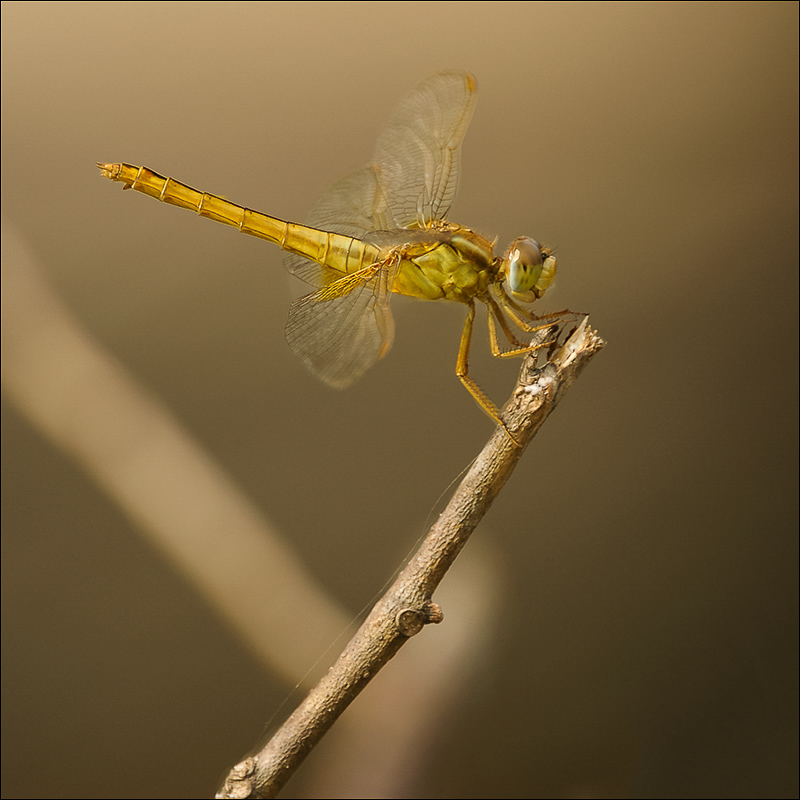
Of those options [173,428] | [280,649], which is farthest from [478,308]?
[280,649]

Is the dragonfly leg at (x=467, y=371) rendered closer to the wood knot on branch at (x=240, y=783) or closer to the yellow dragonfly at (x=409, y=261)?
the yellow dragonfly at (x=409, y=261)

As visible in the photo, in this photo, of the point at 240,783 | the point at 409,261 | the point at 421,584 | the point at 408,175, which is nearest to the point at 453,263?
the point at 409,261

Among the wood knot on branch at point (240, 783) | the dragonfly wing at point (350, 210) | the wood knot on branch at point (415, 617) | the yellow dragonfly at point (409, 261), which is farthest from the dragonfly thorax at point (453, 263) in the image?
the wood knot on branch at point (240, 783)

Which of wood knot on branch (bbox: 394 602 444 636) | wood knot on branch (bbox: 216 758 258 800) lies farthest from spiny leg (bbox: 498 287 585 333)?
wood knot on branch (bbox: 216 758 258 800)

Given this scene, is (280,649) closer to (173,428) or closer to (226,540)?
(226,540)

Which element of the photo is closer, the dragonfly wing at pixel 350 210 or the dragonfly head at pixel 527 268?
the dragonfly head at pixel 527 268

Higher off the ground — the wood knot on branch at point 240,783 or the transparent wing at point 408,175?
the transparent wing at point 408,175

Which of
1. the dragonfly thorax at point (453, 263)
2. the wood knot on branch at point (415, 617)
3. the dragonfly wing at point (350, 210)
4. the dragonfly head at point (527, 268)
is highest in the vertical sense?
the dragonfly wing at point (350, 210)

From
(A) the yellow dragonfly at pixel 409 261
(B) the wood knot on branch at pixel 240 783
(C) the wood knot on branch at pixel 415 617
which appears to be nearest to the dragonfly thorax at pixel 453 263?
(A) the yellow dragonfly at pixel 409 261
